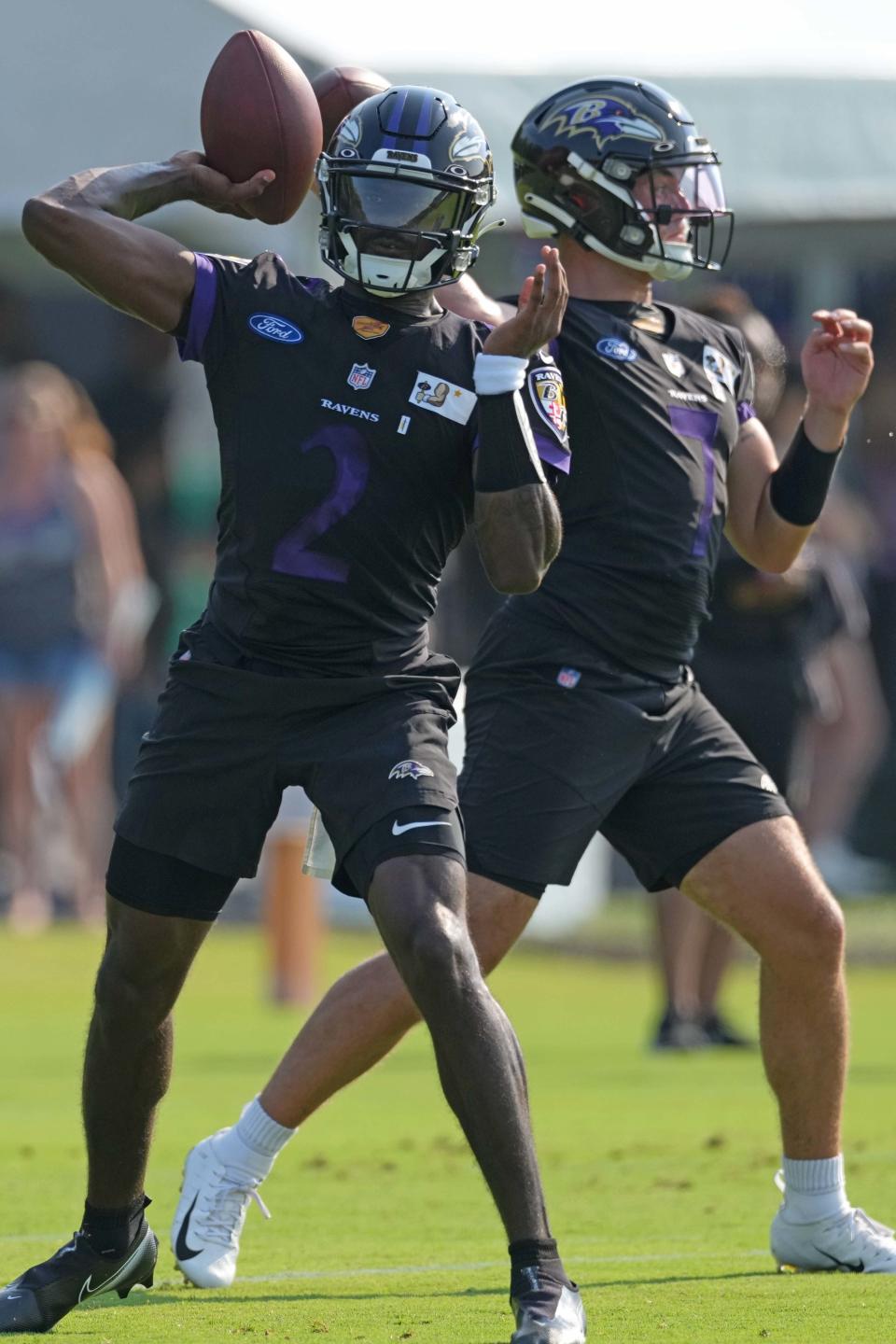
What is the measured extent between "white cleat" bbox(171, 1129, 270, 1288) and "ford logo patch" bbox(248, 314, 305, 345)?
2.00 metres

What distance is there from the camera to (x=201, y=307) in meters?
4.87

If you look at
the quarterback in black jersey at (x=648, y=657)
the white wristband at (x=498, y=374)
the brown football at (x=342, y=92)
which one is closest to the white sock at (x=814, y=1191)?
the quarterback in black jersey at (x=648, y=657)

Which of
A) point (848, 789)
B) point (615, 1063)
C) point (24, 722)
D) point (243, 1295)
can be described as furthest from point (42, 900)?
point (243, 1295)

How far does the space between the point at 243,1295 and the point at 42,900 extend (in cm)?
970

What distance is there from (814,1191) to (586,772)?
1.09 metres

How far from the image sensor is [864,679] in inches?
596

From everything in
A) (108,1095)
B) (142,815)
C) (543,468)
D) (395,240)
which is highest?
(395,240)

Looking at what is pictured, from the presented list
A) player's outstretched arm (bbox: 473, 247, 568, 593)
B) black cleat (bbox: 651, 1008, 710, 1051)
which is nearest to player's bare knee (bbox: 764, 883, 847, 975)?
player's outstretched arm (bbox: 473, 247, 568, 593)

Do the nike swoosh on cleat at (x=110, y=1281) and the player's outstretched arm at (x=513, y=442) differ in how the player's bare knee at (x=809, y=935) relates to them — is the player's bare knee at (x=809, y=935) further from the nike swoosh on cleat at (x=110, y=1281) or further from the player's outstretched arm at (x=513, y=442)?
the nike swoosh on cleat at (x=110, y=1281)

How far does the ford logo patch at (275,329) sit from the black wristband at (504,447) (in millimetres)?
420

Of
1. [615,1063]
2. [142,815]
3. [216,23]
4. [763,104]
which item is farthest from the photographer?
[763,104]

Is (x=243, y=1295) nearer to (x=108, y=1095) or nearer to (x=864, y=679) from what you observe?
(x=108, y=1095)

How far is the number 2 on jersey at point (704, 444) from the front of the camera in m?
5.91

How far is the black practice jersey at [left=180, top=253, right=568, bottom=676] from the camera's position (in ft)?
16.0
